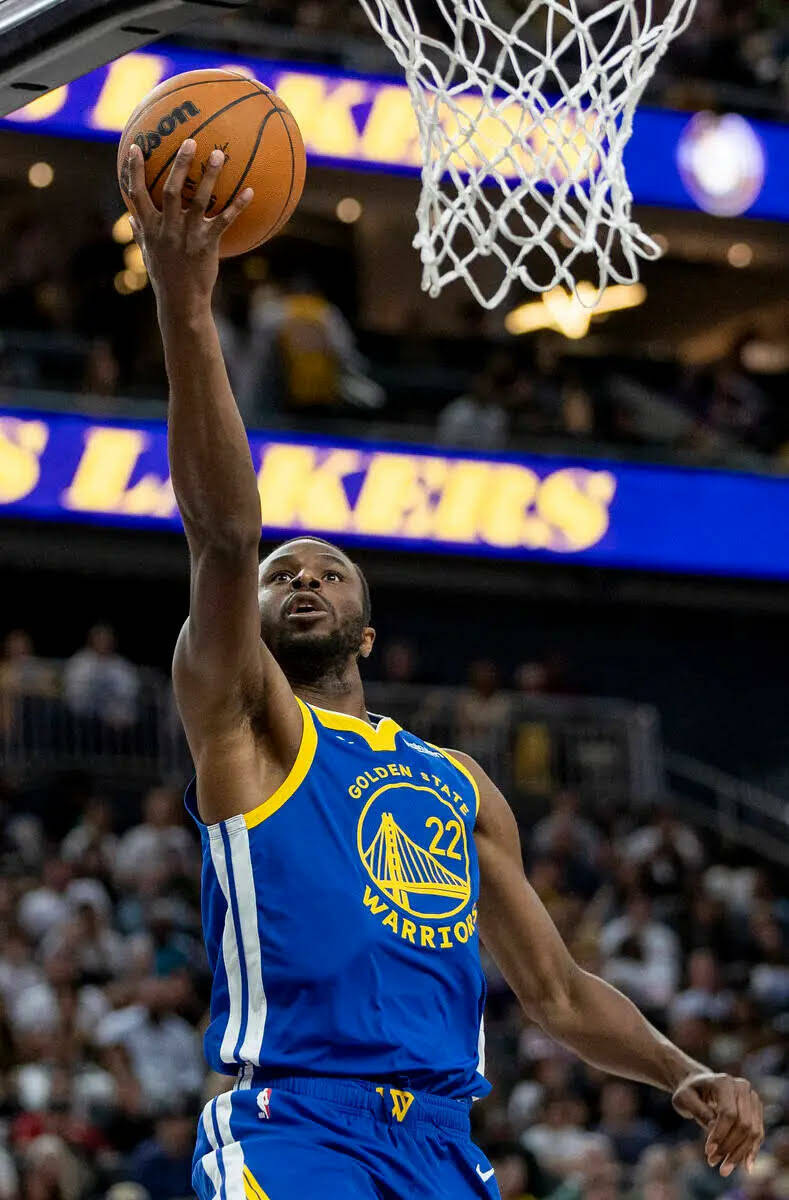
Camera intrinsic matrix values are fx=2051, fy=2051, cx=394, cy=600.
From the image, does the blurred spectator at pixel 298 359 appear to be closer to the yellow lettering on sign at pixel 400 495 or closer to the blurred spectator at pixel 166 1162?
the yellow lettering on sign at pixel 400 495

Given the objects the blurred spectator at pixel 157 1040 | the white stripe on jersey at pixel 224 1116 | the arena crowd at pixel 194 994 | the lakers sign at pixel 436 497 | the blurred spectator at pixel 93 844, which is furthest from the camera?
the lakers sign at pixel 436 497

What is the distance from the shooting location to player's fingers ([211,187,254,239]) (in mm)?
3566

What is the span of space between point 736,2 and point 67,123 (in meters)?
7.88

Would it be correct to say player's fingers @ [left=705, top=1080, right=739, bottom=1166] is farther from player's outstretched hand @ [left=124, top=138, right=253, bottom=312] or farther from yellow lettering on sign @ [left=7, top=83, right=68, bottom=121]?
yellow lettering on sign @ [left=7, top=83, right=68, bottom=121]

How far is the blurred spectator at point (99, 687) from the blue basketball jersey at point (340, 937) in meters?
10.9

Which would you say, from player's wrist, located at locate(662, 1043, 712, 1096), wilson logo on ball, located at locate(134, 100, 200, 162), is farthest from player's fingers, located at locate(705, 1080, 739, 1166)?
wilson logo on ball, located at locate(134, 100, 200, 162)

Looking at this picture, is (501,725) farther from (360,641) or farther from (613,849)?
(360,641)

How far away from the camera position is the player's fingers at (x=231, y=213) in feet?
11.7

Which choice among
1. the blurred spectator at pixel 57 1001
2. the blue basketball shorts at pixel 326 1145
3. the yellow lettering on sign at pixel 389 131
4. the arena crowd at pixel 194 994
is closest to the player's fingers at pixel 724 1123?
the blue basketball shorts at pixel 326 1145

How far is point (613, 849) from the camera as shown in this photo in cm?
1416

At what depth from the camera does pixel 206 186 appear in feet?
11.6

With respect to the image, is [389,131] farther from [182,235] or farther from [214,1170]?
[214,1170]

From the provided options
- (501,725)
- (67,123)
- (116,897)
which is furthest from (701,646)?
(116,897)

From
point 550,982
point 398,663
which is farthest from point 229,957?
point 398,663
